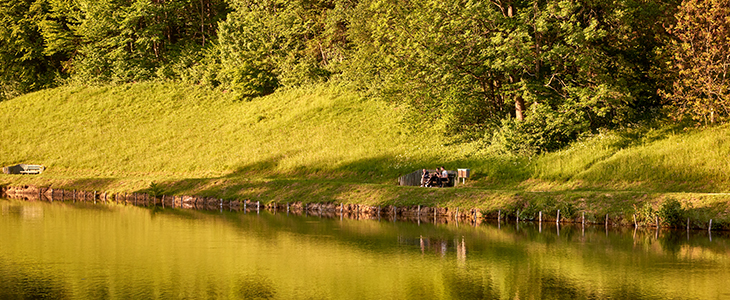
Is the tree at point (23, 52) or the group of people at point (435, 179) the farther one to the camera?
the tree at point (23, 52)

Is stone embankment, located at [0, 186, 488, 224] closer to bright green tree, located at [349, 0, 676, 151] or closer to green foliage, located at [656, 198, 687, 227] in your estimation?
green foliage, located at [656, 198, 687, 227]

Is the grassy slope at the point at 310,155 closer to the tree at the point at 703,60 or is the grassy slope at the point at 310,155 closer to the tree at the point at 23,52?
the tree at the point at 703,60

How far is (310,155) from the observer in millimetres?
55219

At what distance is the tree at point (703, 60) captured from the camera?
136ft

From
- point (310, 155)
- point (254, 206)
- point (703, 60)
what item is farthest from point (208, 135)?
point (703, 60)

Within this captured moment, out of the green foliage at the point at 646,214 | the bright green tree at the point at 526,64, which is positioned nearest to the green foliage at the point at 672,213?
the green foliage at the point at 646,214

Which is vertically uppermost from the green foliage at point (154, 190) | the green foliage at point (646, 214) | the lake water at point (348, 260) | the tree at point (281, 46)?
the tree at point (281, 46)

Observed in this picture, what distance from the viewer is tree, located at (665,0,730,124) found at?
41312 mm

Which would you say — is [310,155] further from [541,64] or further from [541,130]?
[541,64]

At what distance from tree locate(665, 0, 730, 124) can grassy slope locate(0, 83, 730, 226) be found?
1.93m

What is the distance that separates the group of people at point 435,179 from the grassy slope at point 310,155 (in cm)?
213

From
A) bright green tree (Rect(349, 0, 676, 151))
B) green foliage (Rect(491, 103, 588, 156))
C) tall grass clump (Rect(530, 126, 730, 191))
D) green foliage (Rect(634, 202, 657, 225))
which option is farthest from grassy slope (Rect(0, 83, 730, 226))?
bright green tree (Rect(349, 0, 676, 151))

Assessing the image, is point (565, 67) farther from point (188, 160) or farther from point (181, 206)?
point (188, 160)

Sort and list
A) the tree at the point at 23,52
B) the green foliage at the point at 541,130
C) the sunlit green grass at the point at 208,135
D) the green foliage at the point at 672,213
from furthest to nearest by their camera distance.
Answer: the tree at the point at 23,52 < the sunlit green grass at the point at 208,135 < the green foliage at the point at 541,130 < the green foliage at the point at 672,213
